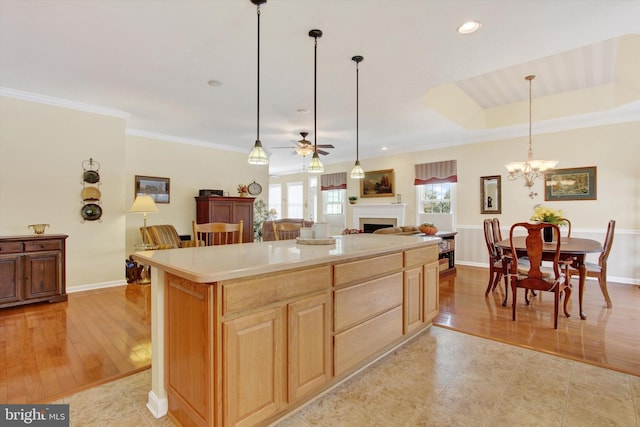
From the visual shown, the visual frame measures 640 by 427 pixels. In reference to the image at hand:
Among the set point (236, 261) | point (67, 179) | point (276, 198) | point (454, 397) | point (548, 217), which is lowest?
point (454, 397)

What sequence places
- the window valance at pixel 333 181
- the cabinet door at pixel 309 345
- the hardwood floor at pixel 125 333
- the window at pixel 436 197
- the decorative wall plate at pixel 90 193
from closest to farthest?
the cabinet door at pixel 309 345, the hardwood floor at pixel 125 333, the decorative wall plate at pixel 90 193, the window at pixel 436 197, the window valance at pixel 333 181

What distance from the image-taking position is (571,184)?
17.5 ft

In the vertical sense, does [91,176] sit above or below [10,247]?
above

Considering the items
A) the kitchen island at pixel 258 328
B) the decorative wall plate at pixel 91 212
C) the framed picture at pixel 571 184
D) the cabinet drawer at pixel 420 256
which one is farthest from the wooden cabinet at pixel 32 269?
the framed picture at pixel 571 184

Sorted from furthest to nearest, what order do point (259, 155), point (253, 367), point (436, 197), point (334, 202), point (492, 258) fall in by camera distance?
1. point (334, 202)
2. point (436, 197)
3. point (492, 258)
4. point (259, 155)
5. point (253, 367)

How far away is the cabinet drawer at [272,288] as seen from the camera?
1439 millimetres

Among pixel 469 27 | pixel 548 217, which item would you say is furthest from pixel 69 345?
pixel 548 217

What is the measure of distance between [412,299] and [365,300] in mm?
725

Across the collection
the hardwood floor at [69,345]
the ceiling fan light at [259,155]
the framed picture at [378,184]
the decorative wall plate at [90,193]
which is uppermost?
the framed picture at [378,184]

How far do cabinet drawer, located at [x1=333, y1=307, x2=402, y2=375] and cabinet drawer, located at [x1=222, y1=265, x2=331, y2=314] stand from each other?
0.45m

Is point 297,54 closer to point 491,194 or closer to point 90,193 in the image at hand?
point 90,193

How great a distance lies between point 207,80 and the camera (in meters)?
3.59

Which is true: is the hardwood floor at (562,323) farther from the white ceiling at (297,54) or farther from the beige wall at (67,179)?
the beige wall at (67,179)

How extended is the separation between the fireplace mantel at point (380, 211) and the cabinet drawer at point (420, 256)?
14.7 feet
